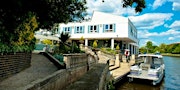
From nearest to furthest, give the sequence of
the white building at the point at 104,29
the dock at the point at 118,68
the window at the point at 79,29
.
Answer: the dock at the point at 118,68
the white building at the point at 104,29
the window at the point at 79,29

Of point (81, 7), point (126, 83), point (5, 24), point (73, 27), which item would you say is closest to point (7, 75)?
point (5, 24)

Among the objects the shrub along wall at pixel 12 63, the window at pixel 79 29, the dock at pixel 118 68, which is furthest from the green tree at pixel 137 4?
the window at pixel 79 29

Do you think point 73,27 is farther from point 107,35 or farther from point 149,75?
point 149,75

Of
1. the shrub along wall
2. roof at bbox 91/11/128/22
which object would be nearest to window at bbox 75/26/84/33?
roof at bbox 91/11/128/22

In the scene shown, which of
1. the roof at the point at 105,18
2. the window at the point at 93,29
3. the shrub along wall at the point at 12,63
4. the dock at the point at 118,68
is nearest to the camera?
the shrub along wall at the point at 12,63

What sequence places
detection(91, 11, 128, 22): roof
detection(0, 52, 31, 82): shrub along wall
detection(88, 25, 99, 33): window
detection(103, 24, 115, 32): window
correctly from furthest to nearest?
detection(88, 25, 99, 33): window < detection(103, 24, 115, 32): window < detection(91, 11, 128, 22): roof < detection(0, 52, 31, 82): shrub along wall

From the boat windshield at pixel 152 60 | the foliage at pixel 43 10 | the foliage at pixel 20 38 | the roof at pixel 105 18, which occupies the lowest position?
the boat windshield at pixel 152 60

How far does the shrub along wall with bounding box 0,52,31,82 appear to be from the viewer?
7.05m

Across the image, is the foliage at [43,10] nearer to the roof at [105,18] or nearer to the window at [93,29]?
the roof at [105,18]

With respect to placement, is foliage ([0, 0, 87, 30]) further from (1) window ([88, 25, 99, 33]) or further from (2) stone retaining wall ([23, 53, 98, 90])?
(1) window ([88, 25, 99, 33])

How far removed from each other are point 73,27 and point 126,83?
24.8 meters

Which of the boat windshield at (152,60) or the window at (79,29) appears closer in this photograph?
the boat windshield at (152,60)

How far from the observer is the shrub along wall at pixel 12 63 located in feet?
23.1

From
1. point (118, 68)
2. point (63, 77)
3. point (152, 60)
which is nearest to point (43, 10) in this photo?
point (63, 77)
